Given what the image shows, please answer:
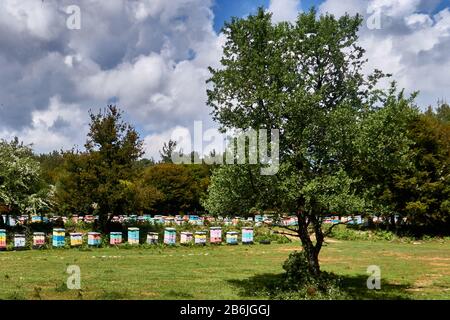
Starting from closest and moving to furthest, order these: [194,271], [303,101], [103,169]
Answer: [303,101] < [194,271] < [103,169]

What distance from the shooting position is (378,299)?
14914mm

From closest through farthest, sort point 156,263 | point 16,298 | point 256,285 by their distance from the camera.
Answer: point 16,298 < point 256,285 < point 156,263

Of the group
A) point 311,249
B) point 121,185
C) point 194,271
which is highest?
point 121,185

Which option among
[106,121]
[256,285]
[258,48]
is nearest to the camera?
[258,48]

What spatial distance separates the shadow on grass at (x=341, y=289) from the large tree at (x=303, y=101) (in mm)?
1390

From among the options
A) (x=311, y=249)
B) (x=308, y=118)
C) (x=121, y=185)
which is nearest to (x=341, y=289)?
(x=311, y=249)

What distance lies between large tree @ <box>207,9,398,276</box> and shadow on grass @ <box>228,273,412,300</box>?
1390mm

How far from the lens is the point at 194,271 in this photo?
20625 millimetres

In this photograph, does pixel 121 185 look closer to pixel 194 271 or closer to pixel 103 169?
pixel 103 169

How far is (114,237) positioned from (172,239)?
12.9 feet

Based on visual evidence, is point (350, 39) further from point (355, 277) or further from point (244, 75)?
point (355, 277)

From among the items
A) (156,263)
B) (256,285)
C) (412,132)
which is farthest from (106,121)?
(412,132)

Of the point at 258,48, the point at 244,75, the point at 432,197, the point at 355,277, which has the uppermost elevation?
the point at 258,48

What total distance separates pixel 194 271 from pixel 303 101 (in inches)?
410
